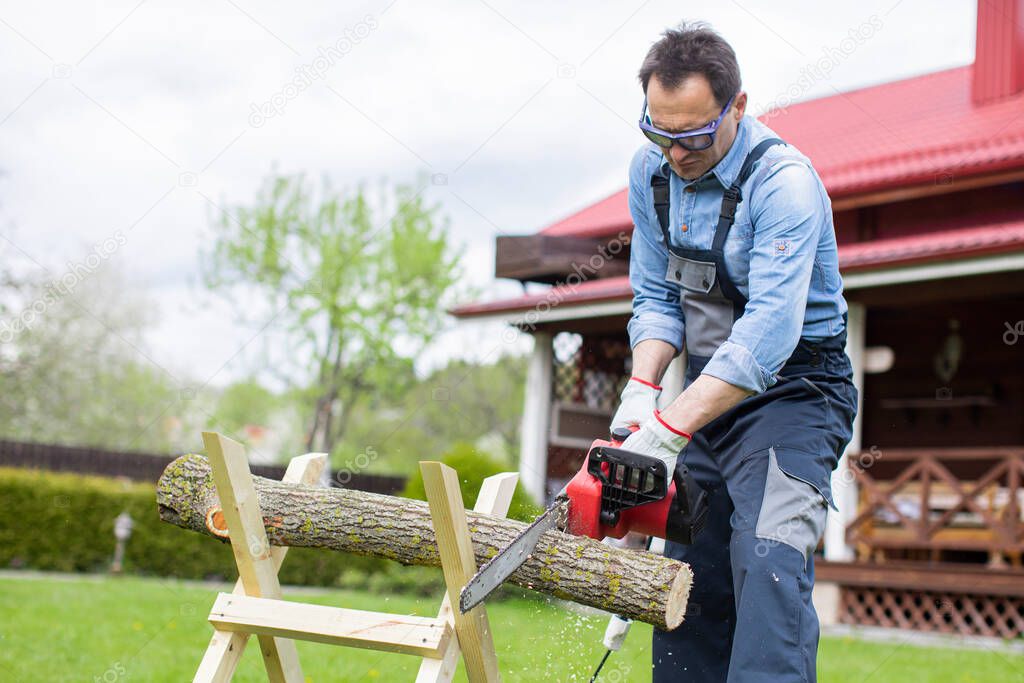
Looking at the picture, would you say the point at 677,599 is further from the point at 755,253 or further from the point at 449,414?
the point at 449,414

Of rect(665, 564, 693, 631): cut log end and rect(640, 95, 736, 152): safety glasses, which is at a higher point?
rect(640, 95, 736, 152): safety glasses

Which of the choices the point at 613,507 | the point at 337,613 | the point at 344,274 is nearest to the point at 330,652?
the point at 337,613

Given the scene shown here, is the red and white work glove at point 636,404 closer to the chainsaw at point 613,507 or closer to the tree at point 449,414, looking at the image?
the chainsaw at point 613,507

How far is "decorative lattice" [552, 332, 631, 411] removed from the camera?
13453 mm

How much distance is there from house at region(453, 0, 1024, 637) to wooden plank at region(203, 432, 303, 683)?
728 centimetres

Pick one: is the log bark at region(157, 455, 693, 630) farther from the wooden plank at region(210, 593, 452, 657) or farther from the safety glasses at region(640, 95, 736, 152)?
the safety glasses at region(640, 95, 736, 152)

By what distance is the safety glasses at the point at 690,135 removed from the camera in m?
2.75

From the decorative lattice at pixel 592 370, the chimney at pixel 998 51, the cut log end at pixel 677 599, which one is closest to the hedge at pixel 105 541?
the decorative lattice at pixel 592 370

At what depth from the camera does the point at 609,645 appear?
119 inches

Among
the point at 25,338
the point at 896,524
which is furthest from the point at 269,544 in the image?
the point at 25,338

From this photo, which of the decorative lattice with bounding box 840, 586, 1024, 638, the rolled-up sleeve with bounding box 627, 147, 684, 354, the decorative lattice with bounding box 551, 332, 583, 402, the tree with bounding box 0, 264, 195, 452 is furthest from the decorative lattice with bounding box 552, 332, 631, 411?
the tree with bounding box 0, 264, 195, 452

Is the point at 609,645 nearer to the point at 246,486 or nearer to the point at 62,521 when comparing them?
the point at 246,486

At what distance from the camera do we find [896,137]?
12.1 metres

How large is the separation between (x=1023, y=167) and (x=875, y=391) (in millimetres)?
3444
